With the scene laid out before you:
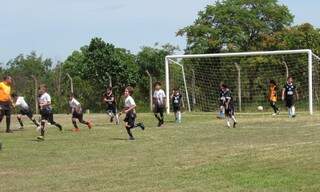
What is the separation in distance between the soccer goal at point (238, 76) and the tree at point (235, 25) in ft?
38.5

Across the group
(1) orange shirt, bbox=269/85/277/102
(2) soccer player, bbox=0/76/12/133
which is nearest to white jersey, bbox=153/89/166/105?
(2) soccer player, bbox=0/76/12/133

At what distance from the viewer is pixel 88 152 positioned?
53.8 ft

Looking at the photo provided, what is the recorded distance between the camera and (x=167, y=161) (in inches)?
556

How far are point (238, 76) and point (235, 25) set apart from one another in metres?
17.2

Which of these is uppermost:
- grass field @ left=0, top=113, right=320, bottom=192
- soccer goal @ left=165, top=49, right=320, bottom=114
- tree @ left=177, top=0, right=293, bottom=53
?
tree @ left=177, top=0, right=293, bottom=53

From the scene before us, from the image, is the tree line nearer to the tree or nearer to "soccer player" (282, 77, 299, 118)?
the tree

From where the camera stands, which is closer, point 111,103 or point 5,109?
point 5,109

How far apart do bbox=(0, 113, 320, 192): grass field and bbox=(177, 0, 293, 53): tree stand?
101ft

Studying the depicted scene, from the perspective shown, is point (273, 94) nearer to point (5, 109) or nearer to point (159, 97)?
point (159, 97)

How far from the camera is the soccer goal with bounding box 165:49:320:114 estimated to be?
3575 cm

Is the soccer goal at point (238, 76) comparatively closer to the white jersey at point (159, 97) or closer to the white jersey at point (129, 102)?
the white jersey at point (159, 97)

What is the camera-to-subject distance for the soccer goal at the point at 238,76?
117 ft

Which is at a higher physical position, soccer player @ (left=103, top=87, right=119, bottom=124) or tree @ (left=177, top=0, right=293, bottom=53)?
tree @ (left=177, top=0, right=293, bottom=53)

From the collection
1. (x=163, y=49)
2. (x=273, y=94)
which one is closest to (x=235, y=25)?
Answer: (x=163, y=49)
